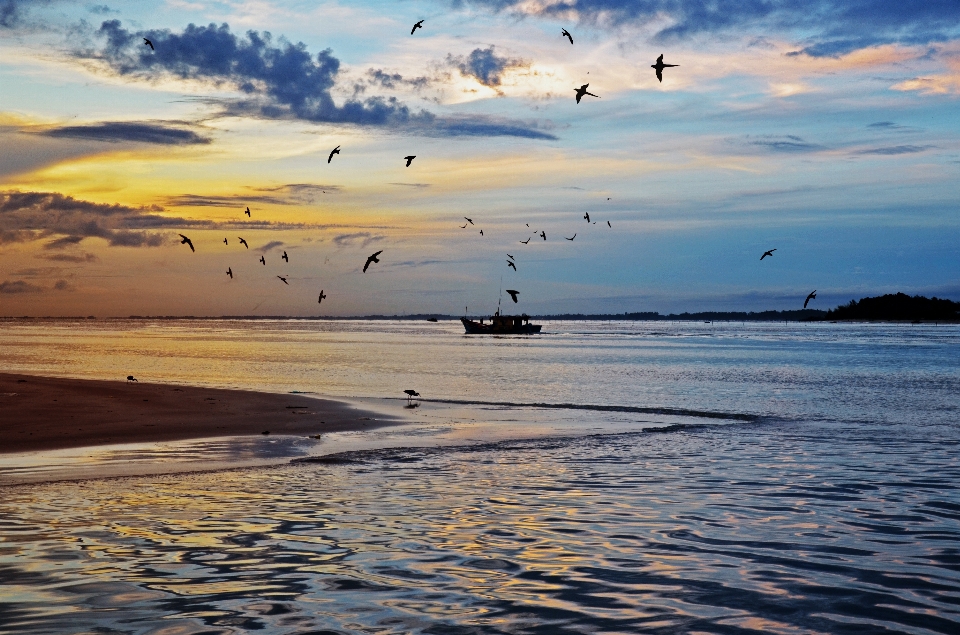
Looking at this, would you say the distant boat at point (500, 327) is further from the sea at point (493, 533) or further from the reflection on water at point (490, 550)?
the reflection on water at point (490, 550)

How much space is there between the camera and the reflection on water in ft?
26.3

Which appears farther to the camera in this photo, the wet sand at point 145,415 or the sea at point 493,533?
the wet sand at point 145,415

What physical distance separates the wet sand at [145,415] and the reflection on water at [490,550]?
20.5ft

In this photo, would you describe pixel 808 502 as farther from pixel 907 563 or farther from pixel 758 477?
pixel 907 563

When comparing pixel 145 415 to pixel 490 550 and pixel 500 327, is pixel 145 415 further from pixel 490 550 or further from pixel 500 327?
pixel 500 327

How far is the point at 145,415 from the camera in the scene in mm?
25078

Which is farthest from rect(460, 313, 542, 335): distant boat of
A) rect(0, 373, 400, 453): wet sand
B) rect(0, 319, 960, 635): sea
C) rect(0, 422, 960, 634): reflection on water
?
rect(0, 422, 960, 634): reflection on water

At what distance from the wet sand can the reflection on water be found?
626 cm

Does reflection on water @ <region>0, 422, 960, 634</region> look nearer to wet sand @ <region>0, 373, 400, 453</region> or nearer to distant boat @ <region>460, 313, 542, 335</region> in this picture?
wet sand @ <region>0, 373, 400, 453</region>

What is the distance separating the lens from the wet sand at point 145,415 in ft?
68.0

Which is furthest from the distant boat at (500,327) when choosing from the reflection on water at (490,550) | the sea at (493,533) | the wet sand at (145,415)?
the reflection on water at (490,550)

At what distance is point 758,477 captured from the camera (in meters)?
16.1

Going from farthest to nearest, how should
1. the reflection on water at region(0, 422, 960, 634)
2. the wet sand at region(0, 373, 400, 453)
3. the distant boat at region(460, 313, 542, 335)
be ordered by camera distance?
the distant boat at region(460, 313, 542, 335) < the wet sand at region(0, 373, 400, 453) < the reflection on water at region(0, 422, 960, 634)

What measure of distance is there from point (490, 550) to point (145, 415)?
58.0ft
